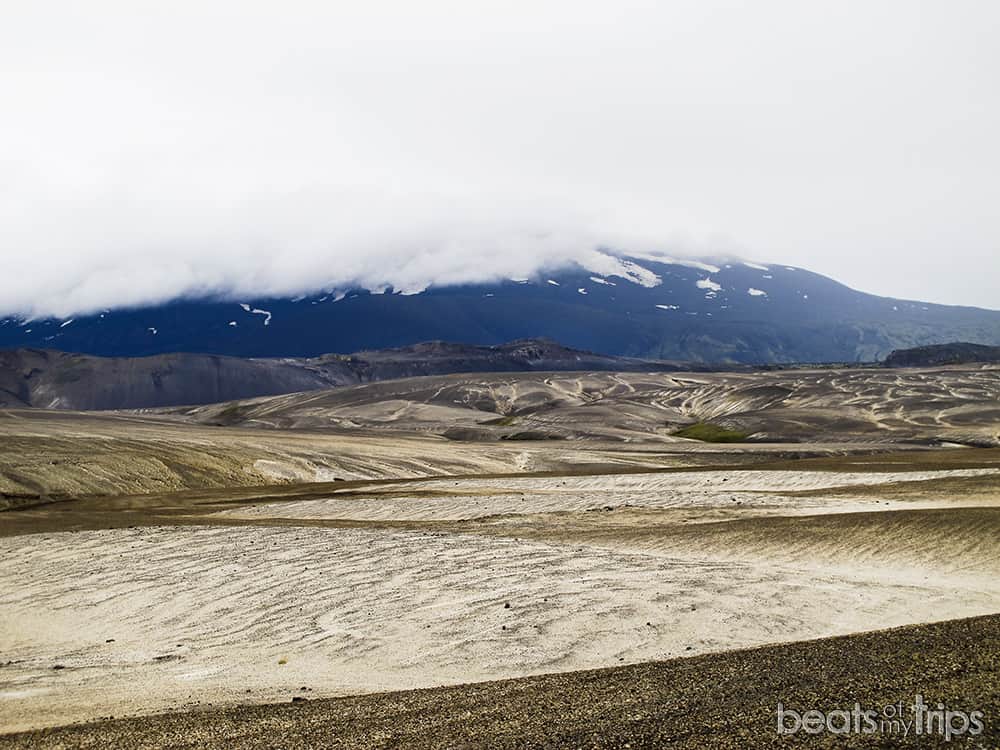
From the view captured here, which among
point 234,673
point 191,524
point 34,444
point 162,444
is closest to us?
point 234,673

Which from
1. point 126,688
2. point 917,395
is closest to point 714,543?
point 126,688

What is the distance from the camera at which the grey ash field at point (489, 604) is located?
379 inches

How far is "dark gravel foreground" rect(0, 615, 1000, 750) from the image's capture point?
8.51 metres

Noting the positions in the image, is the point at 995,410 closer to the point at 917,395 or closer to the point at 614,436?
the point at 917,395

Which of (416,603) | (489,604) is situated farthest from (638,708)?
(416,603)

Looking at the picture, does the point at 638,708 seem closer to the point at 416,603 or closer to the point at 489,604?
the point at 489,604

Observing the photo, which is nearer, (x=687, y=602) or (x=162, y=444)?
(x=687, y=602)

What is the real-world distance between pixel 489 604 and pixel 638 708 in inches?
333

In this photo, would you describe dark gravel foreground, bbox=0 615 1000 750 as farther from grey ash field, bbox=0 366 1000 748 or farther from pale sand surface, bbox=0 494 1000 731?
pale sand surface, bbox=0 494 1000 731

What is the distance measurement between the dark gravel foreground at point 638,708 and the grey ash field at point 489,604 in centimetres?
5

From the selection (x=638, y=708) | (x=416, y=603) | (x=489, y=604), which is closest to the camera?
(x=638, y=708)

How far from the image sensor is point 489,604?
1758 centimetres

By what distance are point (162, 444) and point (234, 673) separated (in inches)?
2197

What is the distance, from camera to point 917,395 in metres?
111
